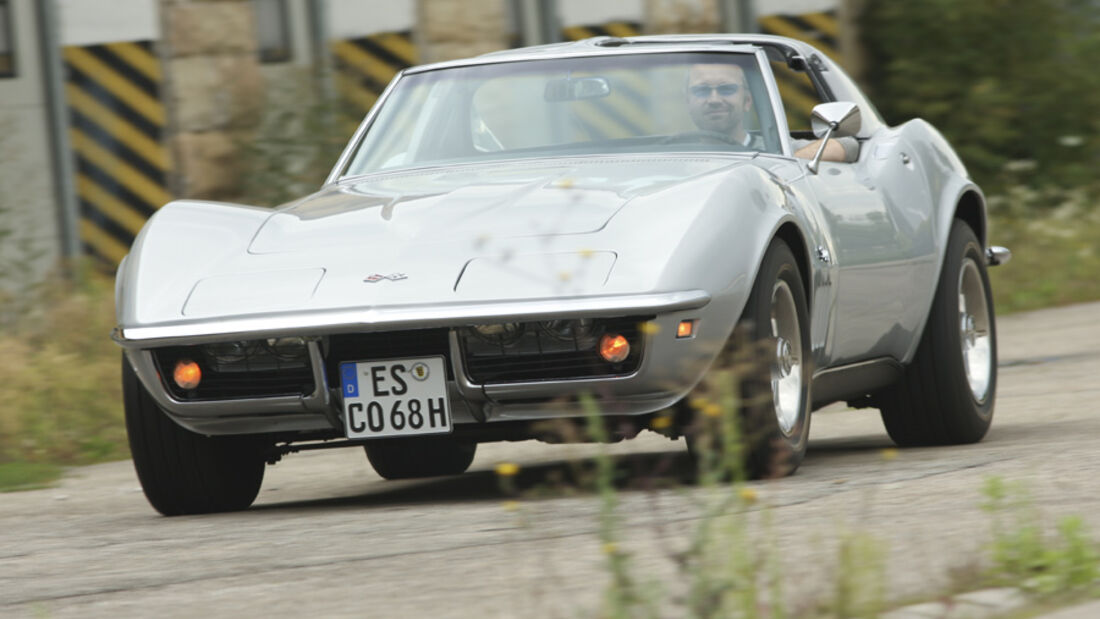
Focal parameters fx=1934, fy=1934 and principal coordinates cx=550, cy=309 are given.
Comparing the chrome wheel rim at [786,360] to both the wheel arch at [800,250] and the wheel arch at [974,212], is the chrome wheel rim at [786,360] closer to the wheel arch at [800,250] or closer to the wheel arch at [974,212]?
the wheel arch at [800,250]

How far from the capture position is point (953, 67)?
54.5 ft

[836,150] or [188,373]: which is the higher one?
[836,150]

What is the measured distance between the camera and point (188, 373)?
528cm

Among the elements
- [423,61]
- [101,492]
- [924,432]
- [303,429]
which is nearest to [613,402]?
[303,429]

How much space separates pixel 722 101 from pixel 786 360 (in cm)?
116

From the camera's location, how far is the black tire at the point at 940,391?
675cm

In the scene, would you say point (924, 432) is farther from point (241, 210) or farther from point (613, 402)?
point (241, 210)

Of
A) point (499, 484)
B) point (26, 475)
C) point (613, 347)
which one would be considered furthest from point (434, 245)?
point (26, 475)

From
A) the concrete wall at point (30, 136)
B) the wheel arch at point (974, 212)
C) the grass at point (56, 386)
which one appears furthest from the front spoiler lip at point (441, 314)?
the concrete wall at point (30, 136)

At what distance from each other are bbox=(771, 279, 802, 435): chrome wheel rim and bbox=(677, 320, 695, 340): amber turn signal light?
0.44 meters

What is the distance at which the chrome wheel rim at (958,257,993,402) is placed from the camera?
7.14 metres

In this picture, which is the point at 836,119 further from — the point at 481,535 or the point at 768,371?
the point at 481,535

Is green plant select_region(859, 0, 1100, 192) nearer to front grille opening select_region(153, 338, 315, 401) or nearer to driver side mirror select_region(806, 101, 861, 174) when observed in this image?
driver side mirror select_region(806, 101, 861, 174)

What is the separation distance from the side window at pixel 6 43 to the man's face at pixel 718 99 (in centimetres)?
684
